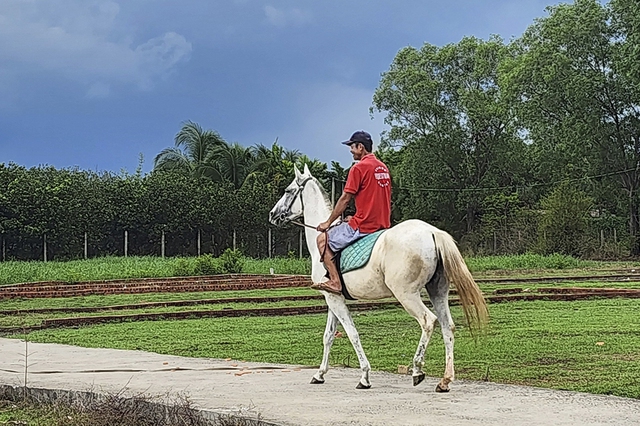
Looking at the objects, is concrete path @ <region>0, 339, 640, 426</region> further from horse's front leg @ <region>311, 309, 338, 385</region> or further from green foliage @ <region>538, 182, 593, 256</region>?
green foliage @ <region>538, 182, 593, 256</region>

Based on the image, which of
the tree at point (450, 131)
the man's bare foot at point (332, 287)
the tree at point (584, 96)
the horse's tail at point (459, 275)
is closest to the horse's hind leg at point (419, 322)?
the horse's tail at point (459, 275)

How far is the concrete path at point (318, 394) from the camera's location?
5.59 metres

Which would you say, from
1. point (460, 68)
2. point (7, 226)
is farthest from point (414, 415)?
point (460, 68)

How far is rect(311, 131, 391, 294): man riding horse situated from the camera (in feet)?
24.8

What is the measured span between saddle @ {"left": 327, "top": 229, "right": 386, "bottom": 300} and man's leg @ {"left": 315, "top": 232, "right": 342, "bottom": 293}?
4 centimetres

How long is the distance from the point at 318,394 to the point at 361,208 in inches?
67.7

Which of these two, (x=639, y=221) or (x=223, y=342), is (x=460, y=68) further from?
(x=223, y=342)

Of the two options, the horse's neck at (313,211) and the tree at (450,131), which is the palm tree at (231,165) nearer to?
the tree at (450,131)

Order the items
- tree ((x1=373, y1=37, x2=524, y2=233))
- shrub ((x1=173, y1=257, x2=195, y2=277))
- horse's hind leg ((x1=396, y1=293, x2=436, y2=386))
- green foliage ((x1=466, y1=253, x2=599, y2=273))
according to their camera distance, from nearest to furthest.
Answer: horse's hind leg ((x1=396, y1=293, x2=436, y2=386)), shrub ((x1=173, y1=257, x2=195, y2=277)), green foliage ((x1=466, y1=253, x2=599, y2=273)), tree ((x1=373, y1=37, x2=524, y2=233))

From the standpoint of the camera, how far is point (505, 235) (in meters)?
47.6

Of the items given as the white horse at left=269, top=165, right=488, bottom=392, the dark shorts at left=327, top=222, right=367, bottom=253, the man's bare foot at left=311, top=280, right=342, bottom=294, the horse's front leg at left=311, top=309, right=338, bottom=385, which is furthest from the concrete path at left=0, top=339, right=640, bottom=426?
the dark shorts at left=327, top=222, right=367, bottom=253

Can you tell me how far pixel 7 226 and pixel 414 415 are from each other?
33037mm

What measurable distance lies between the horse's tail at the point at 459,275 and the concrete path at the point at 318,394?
63cm

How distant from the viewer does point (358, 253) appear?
7.46 metres
